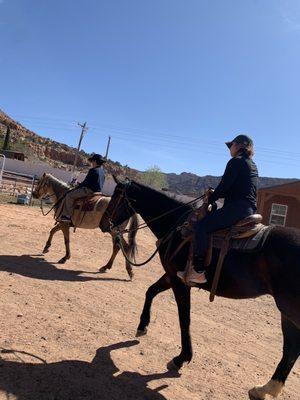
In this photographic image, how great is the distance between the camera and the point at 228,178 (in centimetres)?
481

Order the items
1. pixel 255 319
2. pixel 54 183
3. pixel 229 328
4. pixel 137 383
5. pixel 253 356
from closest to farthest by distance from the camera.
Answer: pixel 137 383
pixel 253 356
pixel 229 328
pixel 255 319
pixel 54 183

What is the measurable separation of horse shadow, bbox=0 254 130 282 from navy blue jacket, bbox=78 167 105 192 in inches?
82.7

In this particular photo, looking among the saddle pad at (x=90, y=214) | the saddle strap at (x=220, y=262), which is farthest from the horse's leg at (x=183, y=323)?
the saddle pad at (x=90, y=214)

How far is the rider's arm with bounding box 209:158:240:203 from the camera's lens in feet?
15.7

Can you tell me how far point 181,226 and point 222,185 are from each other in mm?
759

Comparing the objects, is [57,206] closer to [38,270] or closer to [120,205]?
[38,270]

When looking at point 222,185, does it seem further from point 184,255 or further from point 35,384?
point 35,384

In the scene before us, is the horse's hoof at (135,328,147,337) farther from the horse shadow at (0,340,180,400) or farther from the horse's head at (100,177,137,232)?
the horse's head at (100,177,137,232)

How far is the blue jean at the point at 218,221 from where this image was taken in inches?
185

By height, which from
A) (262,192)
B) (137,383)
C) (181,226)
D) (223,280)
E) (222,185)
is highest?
(262,192)

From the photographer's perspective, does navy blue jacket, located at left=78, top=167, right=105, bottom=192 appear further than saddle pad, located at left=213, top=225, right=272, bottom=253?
Yes

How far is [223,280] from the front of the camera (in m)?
4.71

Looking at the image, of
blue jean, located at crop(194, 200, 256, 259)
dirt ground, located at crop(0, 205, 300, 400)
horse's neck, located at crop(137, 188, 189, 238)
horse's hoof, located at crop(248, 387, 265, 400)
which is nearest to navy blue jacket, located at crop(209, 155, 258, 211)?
blue jean, located at crop(194, 200, 256, 259)

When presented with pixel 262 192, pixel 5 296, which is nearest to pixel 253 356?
pixel 5 296
